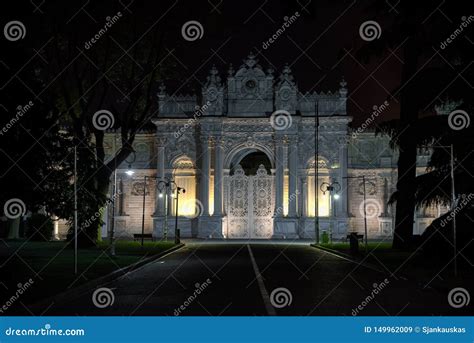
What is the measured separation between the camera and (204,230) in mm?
52562

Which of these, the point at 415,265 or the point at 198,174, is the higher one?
the point at 198,174

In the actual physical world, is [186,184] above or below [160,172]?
below

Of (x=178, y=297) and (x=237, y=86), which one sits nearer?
(x=178, y=297)

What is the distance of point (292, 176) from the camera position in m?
52.7

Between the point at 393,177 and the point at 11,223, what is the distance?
92.0ft

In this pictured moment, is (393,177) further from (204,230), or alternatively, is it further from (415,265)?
(415,265)

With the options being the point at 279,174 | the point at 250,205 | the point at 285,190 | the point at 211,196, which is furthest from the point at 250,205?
the point at 279,174

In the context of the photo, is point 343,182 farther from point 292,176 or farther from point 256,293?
point 256,293

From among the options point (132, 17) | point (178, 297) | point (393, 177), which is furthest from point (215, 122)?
point (178, 297)

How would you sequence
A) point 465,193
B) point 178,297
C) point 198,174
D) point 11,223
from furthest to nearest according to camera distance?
point 198,174 → point 11,223 → point 465,193 → point 178,297

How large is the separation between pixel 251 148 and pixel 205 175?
14.8 feet

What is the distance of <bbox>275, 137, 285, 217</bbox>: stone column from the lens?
52250mm

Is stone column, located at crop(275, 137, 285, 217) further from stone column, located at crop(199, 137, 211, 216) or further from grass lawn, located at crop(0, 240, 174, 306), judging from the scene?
grass lawn, located at crop(0, 240, 174, 306)

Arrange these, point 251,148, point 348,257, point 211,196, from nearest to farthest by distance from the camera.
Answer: point 348,257 < point 211,196 < point 251,148
